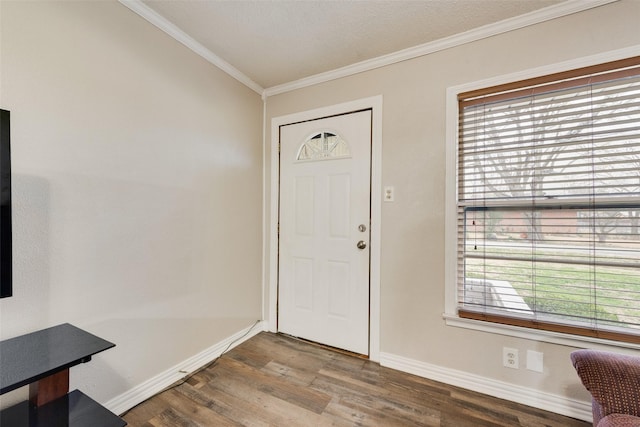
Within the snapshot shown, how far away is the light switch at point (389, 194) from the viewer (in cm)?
205

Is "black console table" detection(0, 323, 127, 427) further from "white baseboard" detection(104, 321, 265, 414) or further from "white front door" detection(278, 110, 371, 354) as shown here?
"white front door" detection(278, 110, 371, 354)

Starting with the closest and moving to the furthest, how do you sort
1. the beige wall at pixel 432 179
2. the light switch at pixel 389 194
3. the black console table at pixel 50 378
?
the black console table at pixel 50 378
the beige wall at pixel 432 179
the light switch at pixel 389 194

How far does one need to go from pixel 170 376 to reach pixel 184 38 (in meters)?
2.33

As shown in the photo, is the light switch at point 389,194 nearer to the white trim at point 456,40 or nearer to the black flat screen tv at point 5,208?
the white trim at point 456,40

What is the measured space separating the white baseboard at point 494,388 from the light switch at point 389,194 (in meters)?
1.20

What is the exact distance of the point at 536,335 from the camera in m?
1.61

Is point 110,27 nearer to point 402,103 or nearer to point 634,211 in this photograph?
point 402,103

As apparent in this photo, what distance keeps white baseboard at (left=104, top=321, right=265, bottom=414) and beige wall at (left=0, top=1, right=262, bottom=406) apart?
1.7 inches

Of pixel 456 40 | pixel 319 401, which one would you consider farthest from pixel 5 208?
pixel 456 40

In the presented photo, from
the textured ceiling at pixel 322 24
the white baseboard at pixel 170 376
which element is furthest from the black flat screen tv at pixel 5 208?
the textured ceiling at pixel 322 24

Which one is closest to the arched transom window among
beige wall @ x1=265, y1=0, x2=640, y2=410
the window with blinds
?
beige wall @ x1=265, y1=0, x2=640, y2=410

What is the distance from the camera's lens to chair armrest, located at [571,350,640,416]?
3.22 ft

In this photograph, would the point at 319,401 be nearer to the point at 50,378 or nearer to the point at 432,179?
the point at 50,378

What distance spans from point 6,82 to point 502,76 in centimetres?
263
